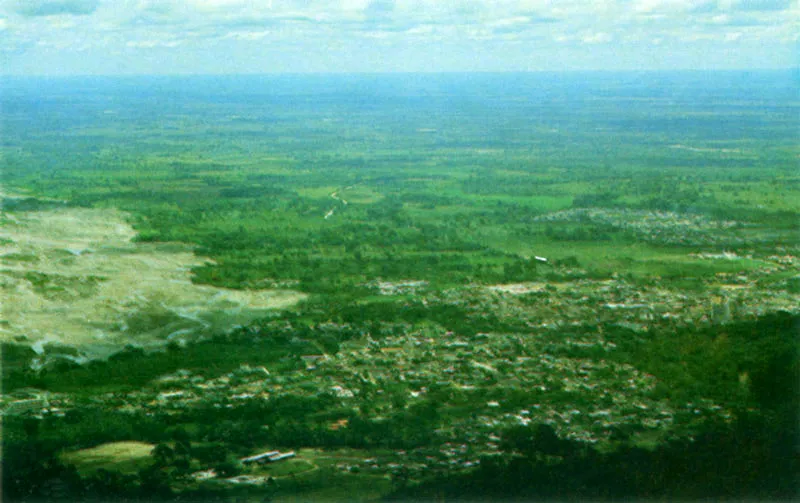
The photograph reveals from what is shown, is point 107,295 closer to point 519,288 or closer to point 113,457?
point 113,457

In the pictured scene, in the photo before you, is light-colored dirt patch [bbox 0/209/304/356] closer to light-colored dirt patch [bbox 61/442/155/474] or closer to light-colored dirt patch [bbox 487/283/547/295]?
light-colored dirt patch [bbox 487/283/547/295]

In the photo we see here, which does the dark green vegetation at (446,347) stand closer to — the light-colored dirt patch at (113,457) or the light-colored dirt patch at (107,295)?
the light-colored dirt patch at (113,457)

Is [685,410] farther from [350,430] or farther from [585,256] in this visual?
[585,256]

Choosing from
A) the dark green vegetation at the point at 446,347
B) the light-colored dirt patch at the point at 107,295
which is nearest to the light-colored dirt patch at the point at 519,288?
the dark green vegetation at the point at 446,347

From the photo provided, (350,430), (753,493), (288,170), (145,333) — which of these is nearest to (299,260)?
(145,333)

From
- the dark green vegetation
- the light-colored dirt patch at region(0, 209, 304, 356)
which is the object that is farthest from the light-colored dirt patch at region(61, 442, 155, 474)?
the light-colored dirt patch at region(0, 209, 304, 356)
